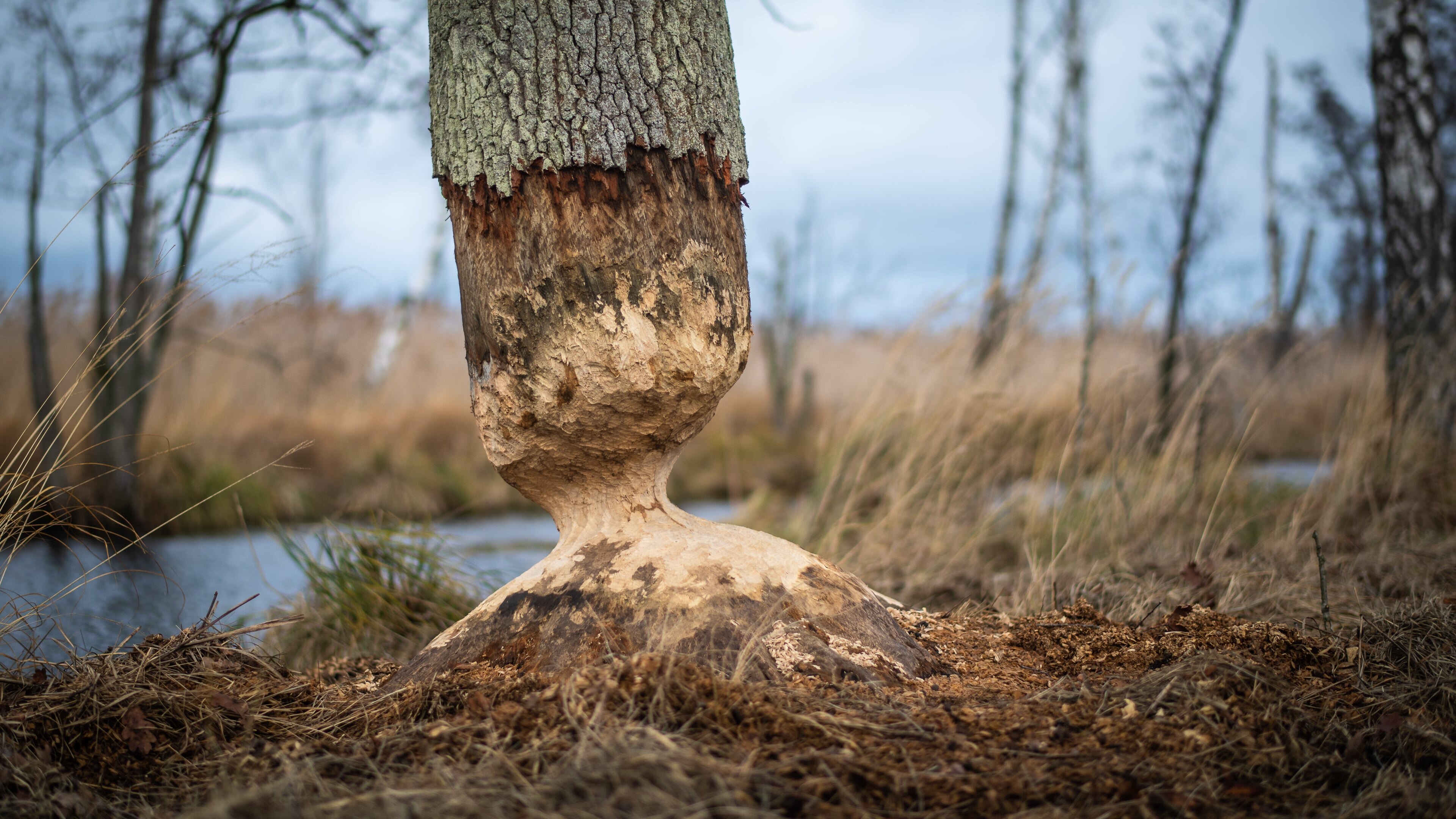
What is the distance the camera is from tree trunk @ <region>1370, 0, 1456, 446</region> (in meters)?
4.16

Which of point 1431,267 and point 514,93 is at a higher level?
point 514,93

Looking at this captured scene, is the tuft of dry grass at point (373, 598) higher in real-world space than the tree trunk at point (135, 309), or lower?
lower

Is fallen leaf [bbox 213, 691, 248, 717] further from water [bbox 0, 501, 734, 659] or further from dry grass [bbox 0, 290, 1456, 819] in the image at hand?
water [bbox 0, 501, 734, 659]

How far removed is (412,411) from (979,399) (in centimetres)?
618

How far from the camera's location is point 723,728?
1419 mm

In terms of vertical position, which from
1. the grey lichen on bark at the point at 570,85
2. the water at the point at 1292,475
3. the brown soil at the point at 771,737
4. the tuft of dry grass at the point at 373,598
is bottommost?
the water at the point at 1292,475

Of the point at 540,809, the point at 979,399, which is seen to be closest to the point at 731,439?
the point at 979,399

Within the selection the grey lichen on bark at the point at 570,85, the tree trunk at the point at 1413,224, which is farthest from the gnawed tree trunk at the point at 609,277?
the tree trunk at the point at 1413,224

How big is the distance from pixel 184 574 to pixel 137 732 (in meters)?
3.55

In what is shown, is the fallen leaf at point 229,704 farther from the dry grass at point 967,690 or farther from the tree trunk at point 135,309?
the tree trunk at point 135,309

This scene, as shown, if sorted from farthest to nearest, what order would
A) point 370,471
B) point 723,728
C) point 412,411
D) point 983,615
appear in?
point 412,411, point 370,471, point 983,615, point 723,728

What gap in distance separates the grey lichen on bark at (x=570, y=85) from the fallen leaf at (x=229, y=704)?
1208 millimetres

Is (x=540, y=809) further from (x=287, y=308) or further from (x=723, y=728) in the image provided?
(x=287, y=308)

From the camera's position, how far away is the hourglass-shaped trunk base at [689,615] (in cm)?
177
